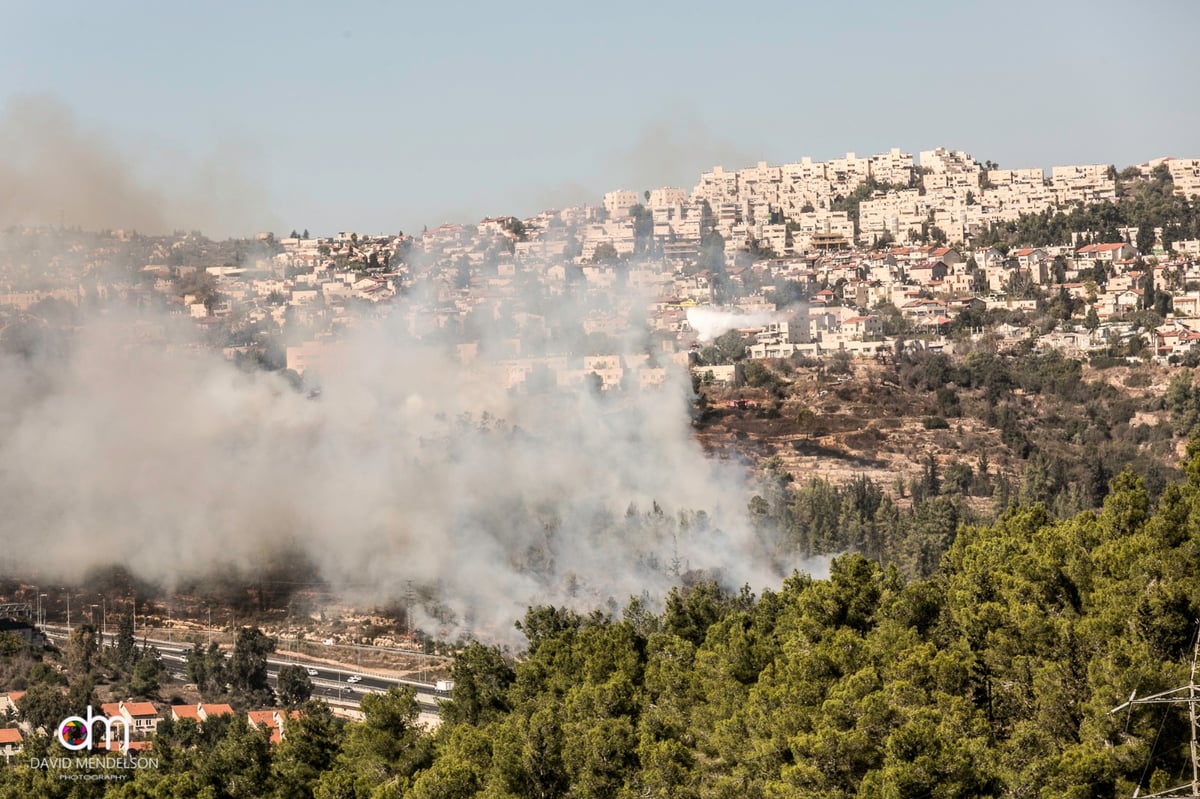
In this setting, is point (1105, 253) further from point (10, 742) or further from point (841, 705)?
point (841, 705)

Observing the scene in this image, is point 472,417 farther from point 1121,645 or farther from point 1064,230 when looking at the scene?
point 1064,230

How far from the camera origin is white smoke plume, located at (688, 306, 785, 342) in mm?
94688

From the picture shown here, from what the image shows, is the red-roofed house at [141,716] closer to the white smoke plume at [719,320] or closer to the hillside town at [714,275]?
the hillside town at [714,275]

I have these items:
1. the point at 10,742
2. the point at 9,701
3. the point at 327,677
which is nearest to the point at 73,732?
the point at 10,742

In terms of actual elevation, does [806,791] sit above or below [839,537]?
above

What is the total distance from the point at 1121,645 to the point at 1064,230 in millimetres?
95727

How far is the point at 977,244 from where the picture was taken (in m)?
117

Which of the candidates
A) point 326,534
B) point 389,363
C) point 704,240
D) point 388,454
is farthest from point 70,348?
point 704,240

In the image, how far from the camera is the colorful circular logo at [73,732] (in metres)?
32.2

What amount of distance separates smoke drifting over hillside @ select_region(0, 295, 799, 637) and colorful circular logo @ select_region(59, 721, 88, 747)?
13.5 m

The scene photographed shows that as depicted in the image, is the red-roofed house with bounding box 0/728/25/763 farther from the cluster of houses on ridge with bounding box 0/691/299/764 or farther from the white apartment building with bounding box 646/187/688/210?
the white apartment building with bounding box 646/187/688/210

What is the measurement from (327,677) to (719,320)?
5594 centimetres

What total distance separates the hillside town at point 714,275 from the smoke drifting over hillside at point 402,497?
444 inches

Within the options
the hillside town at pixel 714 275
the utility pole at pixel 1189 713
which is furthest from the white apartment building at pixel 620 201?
the utility pole at pixel 1189 713
